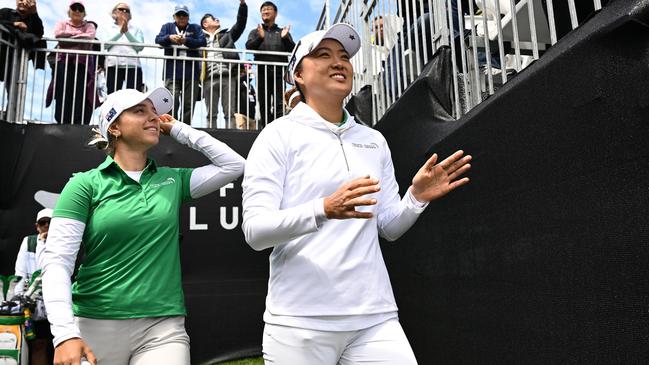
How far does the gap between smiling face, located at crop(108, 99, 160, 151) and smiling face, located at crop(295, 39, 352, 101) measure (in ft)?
3.41

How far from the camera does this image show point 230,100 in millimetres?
7527

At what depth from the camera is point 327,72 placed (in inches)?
78.0

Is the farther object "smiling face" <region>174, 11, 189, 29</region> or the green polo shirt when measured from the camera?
"smiling face" <region>174, 11, 189, 29</region>

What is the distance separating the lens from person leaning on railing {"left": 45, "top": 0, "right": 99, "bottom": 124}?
6.70 meters

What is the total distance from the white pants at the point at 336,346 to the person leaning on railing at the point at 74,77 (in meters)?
6.25

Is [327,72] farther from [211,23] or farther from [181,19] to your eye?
[211,23]

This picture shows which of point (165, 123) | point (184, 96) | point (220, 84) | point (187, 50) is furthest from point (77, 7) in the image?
point (165, 123)

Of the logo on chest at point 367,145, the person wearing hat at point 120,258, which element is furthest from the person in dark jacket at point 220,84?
the logo on chest at point 367,145

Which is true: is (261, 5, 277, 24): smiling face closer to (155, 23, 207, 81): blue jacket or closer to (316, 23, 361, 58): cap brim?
(155, 23, 207, 81): blue jacket

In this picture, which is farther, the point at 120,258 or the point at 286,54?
the point at 286,54

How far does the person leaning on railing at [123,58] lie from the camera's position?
7.05 metres

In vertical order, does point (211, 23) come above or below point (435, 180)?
above

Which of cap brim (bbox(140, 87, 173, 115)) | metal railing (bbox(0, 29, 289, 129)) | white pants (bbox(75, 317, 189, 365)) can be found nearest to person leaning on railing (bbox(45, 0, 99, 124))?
metal railing (bbox(0, 29, 289, 129))

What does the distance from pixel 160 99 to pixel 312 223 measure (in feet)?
5.59
